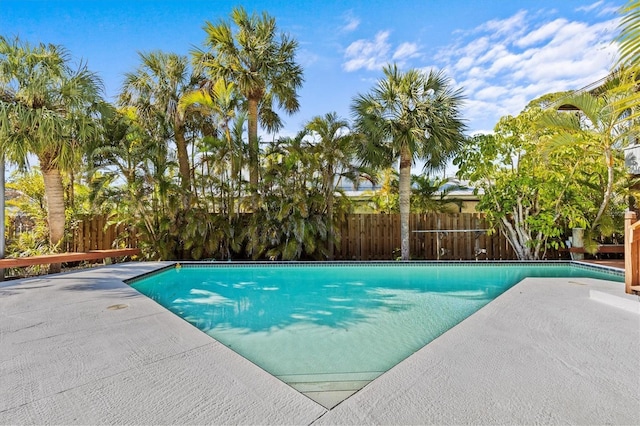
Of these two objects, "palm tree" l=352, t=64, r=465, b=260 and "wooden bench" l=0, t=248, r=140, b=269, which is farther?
"palm tree" l=352, t=64, r=465, b=260

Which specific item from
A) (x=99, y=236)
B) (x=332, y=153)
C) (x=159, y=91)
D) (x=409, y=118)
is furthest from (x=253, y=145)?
(x=99, y=236)

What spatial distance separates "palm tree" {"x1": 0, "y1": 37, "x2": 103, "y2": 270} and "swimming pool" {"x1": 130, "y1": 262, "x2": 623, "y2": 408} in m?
3.54

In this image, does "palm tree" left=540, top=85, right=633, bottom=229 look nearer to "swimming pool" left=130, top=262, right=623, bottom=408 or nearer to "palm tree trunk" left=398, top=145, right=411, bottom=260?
"swimming pool" left=130, top=262, right=623, bottom=408

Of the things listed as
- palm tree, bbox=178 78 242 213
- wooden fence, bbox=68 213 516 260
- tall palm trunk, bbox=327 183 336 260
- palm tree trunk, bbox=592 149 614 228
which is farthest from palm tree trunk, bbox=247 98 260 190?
palm tree trunk, bbox=592 149 614 228

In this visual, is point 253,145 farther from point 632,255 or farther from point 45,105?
point 632,255

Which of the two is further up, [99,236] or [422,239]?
[99,236]

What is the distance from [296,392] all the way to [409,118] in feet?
28.9

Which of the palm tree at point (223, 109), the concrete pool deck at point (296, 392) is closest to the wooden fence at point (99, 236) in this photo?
the palm tree at point (223, 109)

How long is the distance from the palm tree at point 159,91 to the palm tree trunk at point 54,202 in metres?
2.82

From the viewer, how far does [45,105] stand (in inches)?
295

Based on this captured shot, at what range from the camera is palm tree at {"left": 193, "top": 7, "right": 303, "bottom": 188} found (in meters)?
10.0

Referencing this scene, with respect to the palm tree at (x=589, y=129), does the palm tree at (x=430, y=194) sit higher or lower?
lower

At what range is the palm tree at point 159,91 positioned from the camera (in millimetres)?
10102

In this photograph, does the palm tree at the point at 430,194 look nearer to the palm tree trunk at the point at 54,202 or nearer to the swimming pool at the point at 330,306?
the swimming pool at the point at 330,306
